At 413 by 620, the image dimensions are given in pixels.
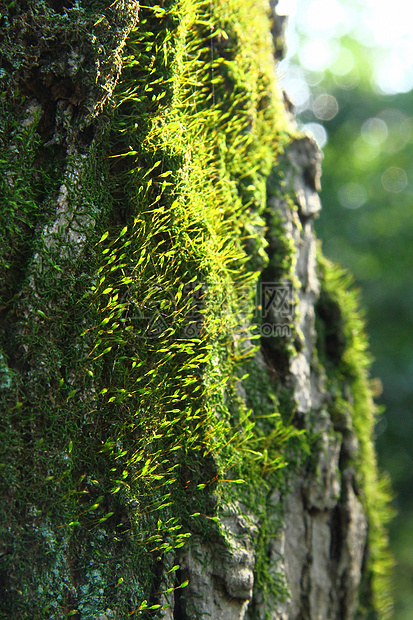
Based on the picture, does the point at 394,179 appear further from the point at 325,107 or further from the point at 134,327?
the point at 134,327

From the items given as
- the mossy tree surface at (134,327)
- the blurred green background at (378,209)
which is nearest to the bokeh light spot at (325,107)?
the blurred green background at (378,209)

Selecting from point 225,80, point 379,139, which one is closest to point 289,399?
Answer: point 225,80

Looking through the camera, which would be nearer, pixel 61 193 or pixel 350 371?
pixel 61 193

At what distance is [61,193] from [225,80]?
1126mm

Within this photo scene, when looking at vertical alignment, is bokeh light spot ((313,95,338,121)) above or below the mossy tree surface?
above

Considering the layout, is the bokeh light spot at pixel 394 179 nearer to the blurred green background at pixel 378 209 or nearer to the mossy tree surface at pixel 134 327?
the blurred green background at pixel 378 209

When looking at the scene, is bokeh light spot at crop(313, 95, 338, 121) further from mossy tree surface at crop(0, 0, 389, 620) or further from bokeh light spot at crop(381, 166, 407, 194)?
mossy tree surface at crop(0, 0, 389, 620)

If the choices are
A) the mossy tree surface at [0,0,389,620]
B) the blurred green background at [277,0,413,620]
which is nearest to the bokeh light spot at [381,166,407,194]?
the blurred green background at [277,0,413,620]

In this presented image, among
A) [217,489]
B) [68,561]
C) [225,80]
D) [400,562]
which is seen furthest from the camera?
[400,562]

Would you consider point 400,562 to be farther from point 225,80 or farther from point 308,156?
point 225,80

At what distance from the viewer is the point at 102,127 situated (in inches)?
64.5

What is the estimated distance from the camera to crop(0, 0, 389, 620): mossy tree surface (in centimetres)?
144

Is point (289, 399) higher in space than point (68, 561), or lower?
higher

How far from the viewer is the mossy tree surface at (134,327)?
144 cm
